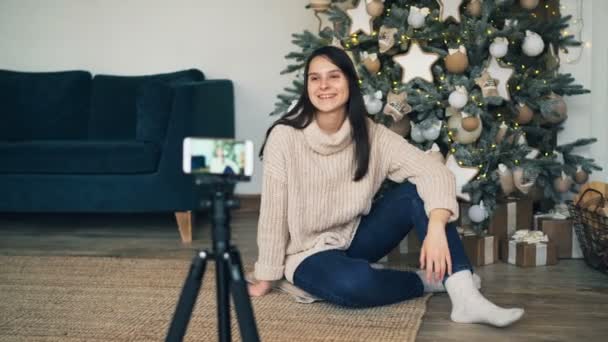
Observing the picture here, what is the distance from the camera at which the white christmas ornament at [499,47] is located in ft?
8.30

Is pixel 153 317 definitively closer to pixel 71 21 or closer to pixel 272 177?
pixel 272 177

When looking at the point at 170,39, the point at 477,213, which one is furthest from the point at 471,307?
the point at 170,39

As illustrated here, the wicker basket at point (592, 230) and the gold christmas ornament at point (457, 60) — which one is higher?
the gold christmas ornament at point (457, 60)

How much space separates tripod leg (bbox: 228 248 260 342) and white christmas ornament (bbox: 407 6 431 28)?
180cm

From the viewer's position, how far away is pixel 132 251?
289 centimetres

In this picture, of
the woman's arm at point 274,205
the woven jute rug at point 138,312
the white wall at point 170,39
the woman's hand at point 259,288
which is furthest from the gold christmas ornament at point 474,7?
the white wall at point 170,39

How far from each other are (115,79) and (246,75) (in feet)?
2.27

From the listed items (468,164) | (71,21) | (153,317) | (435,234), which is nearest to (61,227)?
(71,21)

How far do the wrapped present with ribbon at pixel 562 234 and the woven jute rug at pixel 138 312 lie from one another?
2.61 ft

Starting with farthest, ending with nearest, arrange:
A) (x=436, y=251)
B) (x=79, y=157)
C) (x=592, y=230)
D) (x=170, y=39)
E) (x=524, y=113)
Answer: (x=170, y=39) → (x=79, y=157) → (x=524, y=113) → (x=592, y=230) → (x=436, y=251)

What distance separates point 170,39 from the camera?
13.2 feet

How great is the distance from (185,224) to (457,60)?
4.36 feet

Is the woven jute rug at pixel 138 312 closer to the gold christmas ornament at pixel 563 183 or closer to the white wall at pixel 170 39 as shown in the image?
the gold christmas ornament at pixel 563 183

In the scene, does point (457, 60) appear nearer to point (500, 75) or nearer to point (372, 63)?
point (500, 75)
